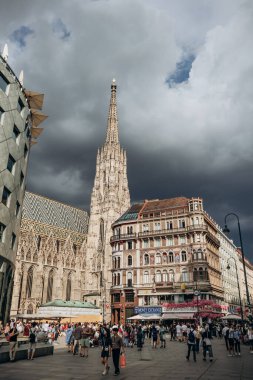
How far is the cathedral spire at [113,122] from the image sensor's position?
111125mm

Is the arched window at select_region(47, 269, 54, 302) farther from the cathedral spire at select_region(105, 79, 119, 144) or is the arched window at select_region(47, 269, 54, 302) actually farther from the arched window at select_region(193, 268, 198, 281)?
the arched window at select_region(193, 268, 198, 281)

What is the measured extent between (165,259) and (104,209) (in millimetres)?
45389

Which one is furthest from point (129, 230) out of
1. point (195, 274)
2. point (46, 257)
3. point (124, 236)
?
point (46, 257)

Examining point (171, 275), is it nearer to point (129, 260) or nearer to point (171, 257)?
point (171, 257)

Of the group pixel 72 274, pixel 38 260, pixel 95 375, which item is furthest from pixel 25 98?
pixel 72 274

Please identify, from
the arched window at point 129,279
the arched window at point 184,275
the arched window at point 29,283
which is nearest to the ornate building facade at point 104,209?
the arched window at point 29,283

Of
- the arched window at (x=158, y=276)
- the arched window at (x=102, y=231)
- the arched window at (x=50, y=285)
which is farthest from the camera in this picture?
the arched window at (x=102, y=231)

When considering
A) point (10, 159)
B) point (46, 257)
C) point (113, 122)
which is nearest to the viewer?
point (10, 159)

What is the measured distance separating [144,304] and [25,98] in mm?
36341

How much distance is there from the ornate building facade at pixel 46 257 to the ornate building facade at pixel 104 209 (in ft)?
17.1

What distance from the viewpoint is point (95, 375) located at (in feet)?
40.8

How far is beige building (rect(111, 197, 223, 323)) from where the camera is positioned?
5019cm

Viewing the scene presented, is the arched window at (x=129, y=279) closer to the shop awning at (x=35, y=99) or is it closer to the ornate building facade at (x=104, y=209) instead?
the ornate building facade at (x=104, y=209)

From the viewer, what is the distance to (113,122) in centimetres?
11706
